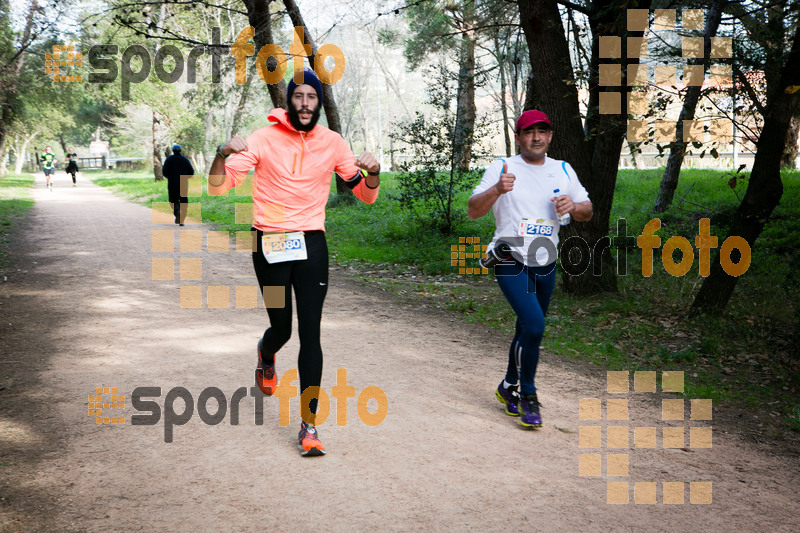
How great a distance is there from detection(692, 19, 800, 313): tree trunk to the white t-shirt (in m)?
3.95

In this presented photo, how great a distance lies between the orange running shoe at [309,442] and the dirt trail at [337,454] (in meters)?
0.06

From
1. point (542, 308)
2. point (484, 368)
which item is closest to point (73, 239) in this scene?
point (484, 368)

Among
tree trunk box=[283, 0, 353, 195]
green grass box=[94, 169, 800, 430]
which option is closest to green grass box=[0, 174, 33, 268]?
green grass box=[94, 169, 800, 430]

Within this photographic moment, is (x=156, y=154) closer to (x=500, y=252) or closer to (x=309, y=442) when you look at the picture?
(x=500, y=252)

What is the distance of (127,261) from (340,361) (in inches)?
287

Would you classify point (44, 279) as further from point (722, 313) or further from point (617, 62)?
point (722, 313)

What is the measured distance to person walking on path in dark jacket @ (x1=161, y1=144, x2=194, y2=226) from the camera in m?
16.1

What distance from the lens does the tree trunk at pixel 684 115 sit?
822 cm

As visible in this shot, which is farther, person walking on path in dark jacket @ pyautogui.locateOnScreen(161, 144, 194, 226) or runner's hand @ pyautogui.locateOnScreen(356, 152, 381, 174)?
person walking on path in dark jacket @ pyautogui.locateOnScreen(161, 144, 194, 226)

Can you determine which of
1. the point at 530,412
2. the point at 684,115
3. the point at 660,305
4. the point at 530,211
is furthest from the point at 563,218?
the point at 684,115

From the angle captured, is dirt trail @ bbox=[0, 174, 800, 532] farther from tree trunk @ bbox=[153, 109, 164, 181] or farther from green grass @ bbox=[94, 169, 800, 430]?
tree trunk @ bbox=[153, 109, 164, 181]

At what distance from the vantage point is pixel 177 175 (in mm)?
16188

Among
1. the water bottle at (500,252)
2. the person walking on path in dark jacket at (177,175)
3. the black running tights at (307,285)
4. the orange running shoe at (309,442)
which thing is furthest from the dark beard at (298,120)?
the person walking on path in dark jacket at (177,175)

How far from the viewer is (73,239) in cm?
1523
